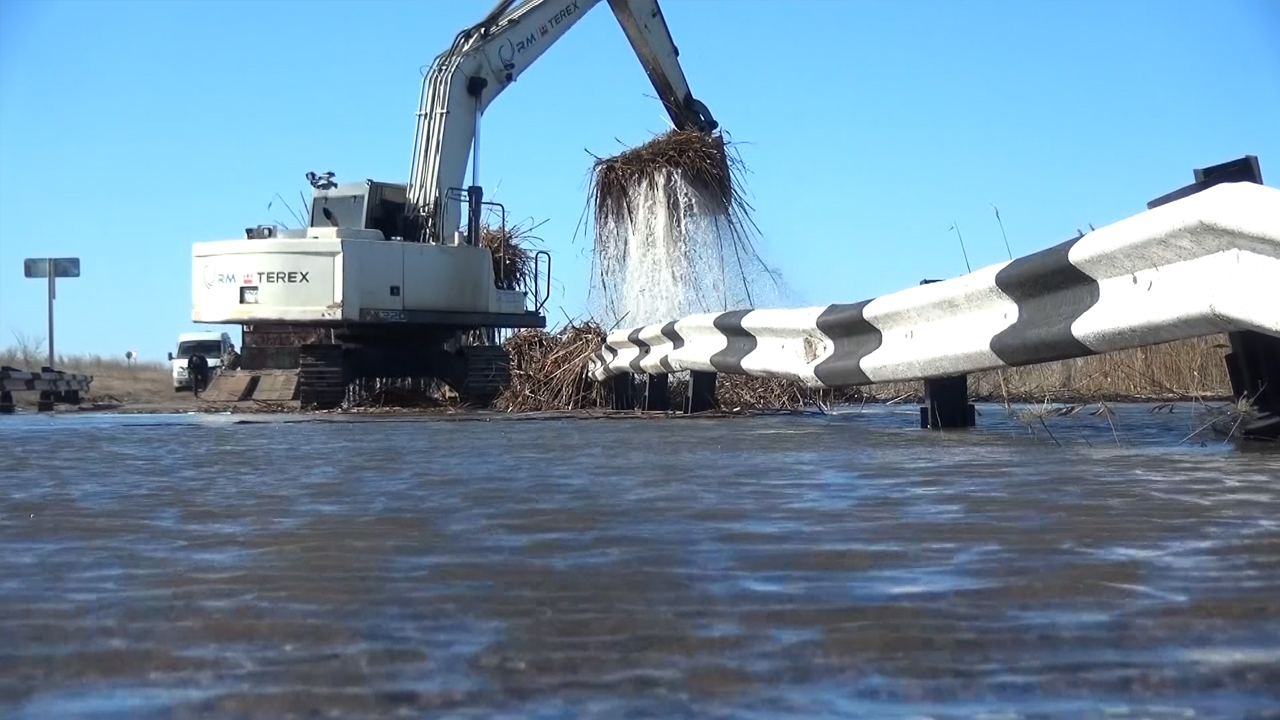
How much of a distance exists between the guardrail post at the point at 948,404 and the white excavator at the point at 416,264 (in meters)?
9.26

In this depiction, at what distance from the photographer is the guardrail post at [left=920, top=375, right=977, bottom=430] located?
7094mm

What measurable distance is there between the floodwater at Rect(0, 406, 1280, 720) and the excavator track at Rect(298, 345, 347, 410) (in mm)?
11588

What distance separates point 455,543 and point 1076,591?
4.14ft

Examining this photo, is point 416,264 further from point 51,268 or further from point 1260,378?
point 51,268

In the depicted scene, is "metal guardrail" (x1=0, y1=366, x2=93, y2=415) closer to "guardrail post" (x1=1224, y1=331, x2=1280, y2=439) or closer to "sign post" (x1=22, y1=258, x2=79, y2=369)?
"sign post" (x1=22, y1=258, x2=79, y2=369)

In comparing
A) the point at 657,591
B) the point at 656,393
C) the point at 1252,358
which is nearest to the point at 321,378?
the point at 656,393

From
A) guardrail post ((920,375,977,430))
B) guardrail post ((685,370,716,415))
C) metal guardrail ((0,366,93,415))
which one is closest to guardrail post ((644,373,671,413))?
guardrail post ((685,370,716,415))

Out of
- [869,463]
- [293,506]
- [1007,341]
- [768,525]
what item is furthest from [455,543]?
[1007,341]

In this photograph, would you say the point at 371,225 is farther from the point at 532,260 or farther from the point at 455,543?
the point at 455,543

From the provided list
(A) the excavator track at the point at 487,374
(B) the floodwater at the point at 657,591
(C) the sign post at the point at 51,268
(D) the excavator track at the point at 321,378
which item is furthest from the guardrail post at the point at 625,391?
(C) the sign post at the point at 51,268

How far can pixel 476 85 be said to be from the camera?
18.3 meters

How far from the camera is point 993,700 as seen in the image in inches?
65.1

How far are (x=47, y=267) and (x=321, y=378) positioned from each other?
49.6ft

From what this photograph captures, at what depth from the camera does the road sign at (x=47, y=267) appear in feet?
94.5
